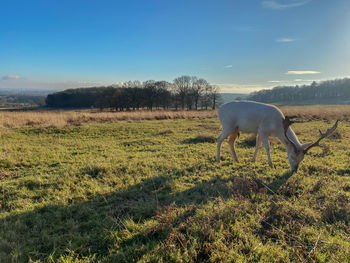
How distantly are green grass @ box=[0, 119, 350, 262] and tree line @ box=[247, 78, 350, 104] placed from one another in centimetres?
10657

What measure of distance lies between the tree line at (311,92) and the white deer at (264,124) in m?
105

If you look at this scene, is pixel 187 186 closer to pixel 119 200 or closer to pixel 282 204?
pixel 119 200

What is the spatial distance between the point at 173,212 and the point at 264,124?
15.1ft

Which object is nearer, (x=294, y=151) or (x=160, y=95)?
(x=294, y=151)

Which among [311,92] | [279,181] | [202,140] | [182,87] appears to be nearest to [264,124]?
[279,181]

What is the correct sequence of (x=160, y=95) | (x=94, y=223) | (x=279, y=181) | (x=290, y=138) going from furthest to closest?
(x=160, y=95) → (x=290, y=138) → (x=279, y=181) → (x=94, y=223)

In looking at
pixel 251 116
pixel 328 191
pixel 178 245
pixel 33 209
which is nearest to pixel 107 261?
pixel 178 245

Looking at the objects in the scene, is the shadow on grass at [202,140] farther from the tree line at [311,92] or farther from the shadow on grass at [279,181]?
the tree line at [311,92]

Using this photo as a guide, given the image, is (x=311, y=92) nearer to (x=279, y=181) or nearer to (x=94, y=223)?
(x=279, y=181)

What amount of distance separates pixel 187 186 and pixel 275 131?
12.1 ft

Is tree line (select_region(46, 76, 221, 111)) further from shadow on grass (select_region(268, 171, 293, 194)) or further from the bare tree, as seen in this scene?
shadow on grass (select_region(268, 171, 293, 194))

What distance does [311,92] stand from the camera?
102m

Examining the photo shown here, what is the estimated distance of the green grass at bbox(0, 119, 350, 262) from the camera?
8.67 feet

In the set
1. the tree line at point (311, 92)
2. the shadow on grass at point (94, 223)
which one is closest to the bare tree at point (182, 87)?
the shadow on grass at point (94, 223)
